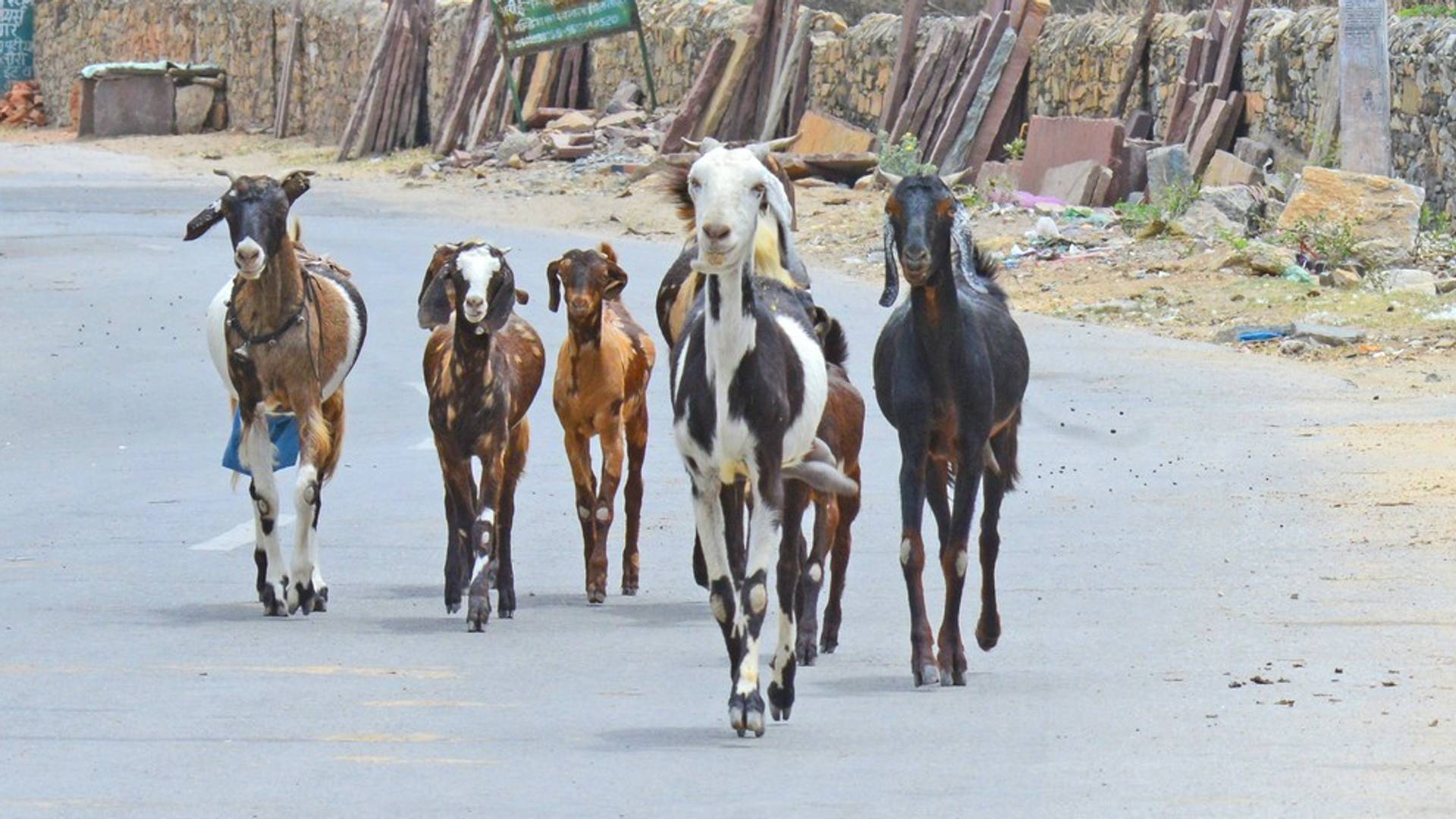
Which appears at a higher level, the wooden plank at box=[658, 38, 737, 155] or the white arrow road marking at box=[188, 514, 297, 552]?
the wooden plank at box=[658, 38, 737, 155]

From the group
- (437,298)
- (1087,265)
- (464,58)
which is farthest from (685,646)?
(464,58)

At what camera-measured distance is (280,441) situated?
1130 cm

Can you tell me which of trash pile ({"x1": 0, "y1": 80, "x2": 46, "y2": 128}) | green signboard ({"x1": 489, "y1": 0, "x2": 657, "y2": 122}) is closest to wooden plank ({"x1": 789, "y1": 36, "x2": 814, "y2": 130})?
green signboard ({"x1": 489, "y1": 0, "x2": 657, "y2": 122})

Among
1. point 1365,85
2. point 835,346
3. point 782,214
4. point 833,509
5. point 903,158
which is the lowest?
point 903,158

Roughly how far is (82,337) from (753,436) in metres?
13.8

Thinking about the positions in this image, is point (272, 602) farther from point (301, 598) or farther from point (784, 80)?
point (784, 80)

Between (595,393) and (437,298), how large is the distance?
0.90m

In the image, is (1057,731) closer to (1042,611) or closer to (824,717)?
(824,717)

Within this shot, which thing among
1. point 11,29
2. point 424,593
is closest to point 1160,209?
point 424,593

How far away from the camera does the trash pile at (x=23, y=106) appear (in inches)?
2319

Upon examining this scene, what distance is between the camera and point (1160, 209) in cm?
2523

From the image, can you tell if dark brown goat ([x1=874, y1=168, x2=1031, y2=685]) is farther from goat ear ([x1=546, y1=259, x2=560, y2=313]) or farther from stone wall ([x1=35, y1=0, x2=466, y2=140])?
stone wall ([x1=35, y1=0, x2=466, y2=140])

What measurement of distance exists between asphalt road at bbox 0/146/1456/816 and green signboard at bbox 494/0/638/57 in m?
20.8

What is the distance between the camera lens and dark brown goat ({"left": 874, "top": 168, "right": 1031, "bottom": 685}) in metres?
8.83
